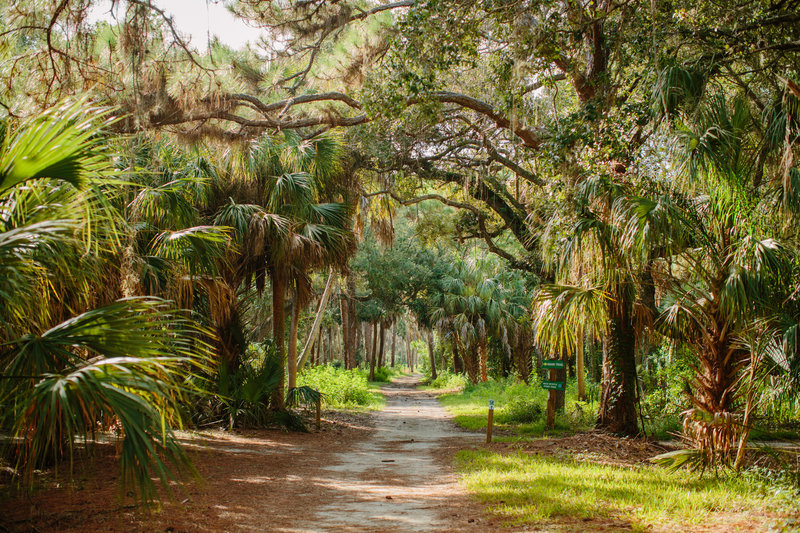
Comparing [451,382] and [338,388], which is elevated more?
[338,388]

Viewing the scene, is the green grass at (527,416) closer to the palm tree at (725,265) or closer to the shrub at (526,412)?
the shrub at (526,412)

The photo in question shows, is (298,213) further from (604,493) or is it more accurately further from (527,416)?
(604,493)

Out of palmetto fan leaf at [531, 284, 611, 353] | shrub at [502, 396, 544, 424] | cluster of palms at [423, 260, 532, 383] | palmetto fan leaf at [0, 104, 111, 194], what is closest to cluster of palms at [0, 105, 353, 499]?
palmetto fan leaf at [0, 104, 111, 194]

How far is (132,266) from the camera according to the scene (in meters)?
7.57

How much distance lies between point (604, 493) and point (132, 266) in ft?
20.5

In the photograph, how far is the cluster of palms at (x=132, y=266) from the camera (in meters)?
3.51

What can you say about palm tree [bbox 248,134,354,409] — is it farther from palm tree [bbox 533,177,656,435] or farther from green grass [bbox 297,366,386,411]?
green grass [bbox 297,366,386,411]

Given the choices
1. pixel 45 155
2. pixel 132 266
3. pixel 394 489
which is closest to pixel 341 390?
pixel 394 489

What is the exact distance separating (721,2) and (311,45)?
7076mm

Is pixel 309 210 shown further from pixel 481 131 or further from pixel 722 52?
pixel 722 52

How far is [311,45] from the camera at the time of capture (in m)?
11.7

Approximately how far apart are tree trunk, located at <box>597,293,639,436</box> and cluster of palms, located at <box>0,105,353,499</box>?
20.3 feet

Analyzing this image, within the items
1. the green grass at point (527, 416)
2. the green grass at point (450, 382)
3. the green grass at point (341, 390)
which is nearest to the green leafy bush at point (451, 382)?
the green grass at point (450, 382)

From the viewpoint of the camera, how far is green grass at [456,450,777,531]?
5.84 meters
